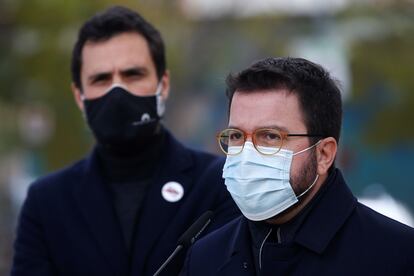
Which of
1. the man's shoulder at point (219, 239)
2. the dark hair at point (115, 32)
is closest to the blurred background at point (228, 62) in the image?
the dark hair at point (115, 32)

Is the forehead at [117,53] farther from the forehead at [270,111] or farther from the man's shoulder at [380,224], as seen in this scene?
the man's shoulder at [380,224]

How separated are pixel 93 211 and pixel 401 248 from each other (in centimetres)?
175

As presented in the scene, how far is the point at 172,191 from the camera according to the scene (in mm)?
4980

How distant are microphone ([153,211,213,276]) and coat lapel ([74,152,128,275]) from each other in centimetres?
46

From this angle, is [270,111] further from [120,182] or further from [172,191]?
[120,182]

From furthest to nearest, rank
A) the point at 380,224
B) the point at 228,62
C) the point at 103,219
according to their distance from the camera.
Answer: the point at 228,62 < the point at 103,219 < the point at 380,224

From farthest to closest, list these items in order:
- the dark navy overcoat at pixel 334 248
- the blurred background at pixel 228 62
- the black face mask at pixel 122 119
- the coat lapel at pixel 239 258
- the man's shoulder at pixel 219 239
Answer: the blurred background at pixel 228 62 < the black face mask at pixel 122 119 < the man's shoulder at pixel 219 239 < the coat lapel at pixel 239 258 < the dark navy overcoat at pixel 334 248

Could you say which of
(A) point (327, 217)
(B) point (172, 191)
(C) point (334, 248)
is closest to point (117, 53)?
(B) point (172, 191)

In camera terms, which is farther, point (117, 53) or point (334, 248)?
point (117, 53)

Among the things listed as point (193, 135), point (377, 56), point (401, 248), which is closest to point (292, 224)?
point (401, 248)

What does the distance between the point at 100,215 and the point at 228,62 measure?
15.5 m

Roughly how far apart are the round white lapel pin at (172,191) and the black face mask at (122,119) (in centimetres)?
27

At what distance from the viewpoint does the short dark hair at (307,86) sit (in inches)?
156

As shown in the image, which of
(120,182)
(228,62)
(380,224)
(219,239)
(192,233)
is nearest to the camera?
(380,224)
